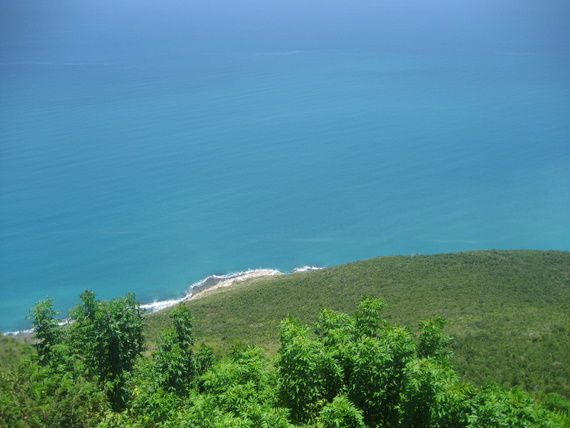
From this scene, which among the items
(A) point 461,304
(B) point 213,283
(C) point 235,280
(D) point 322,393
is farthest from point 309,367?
(B) point 213,283

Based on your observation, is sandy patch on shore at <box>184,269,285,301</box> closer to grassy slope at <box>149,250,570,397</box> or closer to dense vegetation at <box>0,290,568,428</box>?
grassy slope at <box>149,250,570,397</box>

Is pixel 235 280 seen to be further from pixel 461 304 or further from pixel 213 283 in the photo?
pixel 461 304

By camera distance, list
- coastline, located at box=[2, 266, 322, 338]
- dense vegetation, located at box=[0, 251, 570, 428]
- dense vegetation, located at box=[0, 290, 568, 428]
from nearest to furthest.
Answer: dense vegetation, located at box=[0, 290, 568, 428]
dense vegetation, located at box=[0, 251, 570, 428]
coastline, located at box=[2, 266, 322, 338]

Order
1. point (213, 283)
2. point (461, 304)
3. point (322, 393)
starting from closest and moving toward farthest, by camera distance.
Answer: point (322, 393) < point (461, 304) < point (213, 283)

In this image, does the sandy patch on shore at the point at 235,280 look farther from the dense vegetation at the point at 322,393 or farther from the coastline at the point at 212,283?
the dense vegetation at the point at 322,393

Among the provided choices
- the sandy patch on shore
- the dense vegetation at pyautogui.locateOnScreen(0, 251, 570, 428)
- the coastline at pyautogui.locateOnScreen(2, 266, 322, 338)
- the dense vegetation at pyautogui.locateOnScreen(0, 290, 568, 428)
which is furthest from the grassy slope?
the dense vegetation at pyautogui.locateOnScreen(0, 290, 568, 428)

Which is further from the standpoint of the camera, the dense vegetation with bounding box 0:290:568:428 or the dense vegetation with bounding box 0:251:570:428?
the dense vegetation with bounding box 0:251:570:428

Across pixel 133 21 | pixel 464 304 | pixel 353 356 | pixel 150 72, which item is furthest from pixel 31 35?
pixel 353 356

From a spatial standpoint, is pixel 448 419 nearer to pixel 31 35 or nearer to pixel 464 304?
pixel 464 304
